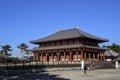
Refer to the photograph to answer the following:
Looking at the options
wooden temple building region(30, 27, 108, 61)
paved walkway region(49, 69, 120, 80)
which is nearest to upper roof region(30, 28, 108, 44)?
wooden temple building region(30, 27, 108, 61)

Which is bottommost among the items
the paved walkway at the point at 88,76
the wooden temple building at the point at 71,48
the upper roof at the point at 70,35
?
the paved walkway at the point at 88,76

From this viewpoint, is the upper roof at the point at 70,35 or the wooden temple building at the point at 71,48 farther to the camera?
the upper roof at the point at 70,35

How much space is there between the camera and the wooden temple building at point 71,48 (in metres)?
52.8

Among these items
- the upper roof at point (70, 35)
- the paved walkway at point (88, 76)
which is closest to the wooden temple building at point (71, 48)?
the upper roof at point (70, 35)

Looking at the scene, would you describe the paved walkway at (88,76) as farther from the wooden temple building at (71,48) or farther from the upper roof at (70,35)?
the upper roof at (70,35)

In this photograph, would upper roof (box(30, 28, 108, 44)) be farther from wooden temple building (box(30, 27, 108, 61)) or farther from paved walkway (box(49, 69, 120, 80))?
paved walkway (box(49, 69, 120, 80))

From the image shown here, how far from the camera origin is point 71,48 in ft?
174

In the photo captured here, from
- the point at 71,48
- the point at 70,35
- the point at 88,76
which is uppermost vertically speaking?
the point at 70,35

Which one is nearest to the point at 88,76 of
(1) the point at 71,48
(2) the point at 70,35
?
(1) the point at 71,48

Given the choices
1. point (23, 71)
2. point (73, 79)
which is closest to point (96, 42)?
point (23, 71)

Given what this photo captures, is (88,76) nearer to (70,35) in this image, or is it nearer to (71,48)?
(71,48)

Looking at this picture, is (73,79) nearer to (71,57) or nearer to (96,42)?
(71,57)

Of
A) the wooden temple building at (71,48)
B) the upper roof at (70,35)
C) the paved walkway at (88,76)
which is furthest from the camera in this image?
the upper roof at (70,35)

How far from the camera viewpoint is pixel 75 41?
5472cm
